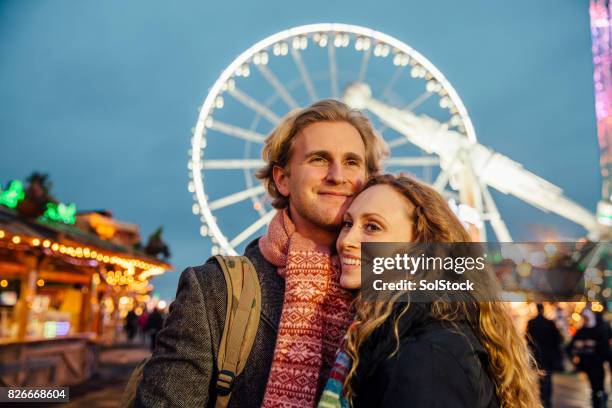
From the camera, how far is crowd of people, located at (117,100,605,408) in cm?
153

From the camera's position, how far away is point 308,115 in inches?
97.8

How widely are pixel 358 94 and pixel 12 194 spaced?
8.23 meters

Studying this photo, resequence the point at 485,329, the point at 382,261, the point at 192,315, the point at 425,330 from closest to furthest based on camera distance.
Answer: the point at 425,330, the point at 485,329, the point at 382,261, the point at 192,315

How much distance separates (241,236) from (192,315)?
11.8 m

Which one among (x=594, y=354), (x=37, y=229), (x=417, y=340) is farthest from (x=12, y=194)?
(x=417, y=340)

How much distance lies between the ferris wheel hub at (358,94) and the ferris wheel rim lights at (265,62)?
98 cm

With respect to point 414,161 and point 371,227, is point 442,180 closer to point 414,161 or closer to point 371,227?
point 414,161

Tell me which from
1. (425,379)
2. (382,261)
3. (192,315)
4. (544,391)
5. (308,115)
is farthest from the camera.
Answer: (544,391)

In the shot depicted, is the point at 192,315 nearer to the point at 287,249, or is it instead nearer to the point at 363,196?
the point at 287,249

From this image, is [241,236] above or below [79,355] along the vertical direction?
above

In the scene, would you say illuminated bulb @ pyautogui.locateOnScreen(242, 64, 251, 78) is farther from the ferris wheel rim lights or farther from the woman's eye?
the woman's eye

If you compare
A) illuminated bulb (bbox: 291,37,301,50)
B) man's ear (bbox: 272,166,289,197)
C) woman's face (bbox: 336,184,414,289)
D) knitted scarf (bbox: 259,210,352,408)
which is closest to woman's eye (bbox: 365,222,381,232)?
woman's face (bbox: 336,184,414,289)

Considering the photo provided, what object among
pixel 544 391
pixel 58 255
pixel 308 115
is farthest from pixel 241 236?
pixel 308 115

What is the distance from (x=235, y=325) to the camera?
2004mm
